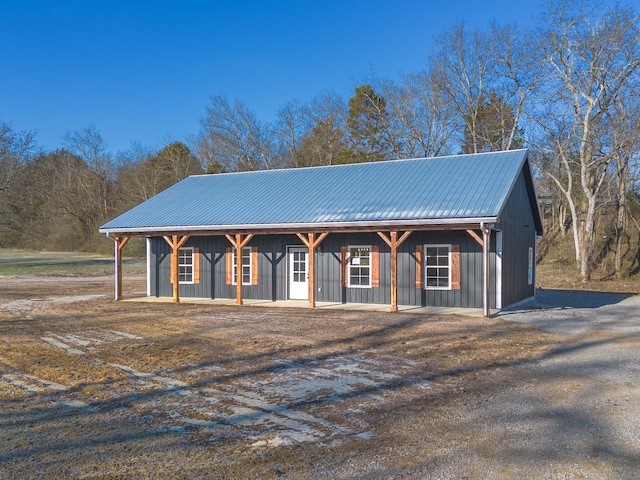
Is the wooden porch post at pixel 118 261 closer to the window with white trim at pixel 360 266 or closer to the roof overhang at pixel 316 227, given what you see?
the roof overhang at pixel 316 227

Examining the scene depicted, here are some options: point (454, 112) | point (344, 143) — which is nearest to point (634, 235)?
point (454, 112)

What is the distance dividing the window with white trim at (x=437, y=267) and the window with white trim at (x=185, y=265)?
26.7 ft

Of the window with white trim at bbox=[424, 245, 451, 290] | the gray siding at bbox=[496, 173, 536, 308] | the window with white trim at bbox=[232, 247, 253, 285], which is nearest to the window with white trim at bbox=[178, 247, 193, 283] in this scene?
the window with white trim at bbox=[232, 247, 253, 285]

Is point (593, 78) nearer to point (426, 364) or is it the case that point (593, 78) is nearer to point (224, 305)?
point (224, 305)

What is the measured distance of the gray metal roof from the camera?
14.9 meters

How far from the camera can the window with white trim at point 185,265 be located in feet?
63.9

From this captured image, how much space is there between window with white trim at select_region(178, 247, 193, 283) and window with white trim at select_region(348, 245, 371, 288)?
5.83 metres

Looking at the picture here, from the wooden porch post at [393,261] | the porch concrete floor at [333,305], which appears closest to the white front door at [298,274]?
the porch concrete floor at [333,305]

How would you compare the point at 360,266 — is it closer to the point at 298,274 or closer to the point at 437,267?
the point at 298,274

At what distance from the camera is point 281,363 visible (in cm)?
856

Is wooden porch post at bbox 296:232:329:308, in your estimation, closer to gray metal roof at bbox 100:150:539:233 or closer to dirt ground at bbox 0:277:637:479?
gray metal roof at bbox 100:150:539:233

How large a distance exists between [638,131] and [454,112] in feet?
34.2

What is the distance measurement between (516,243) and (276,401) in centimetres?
1281

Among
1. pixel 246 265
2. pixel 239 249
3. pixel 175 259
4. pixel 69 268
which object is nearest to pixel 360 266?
pixel 239 249
